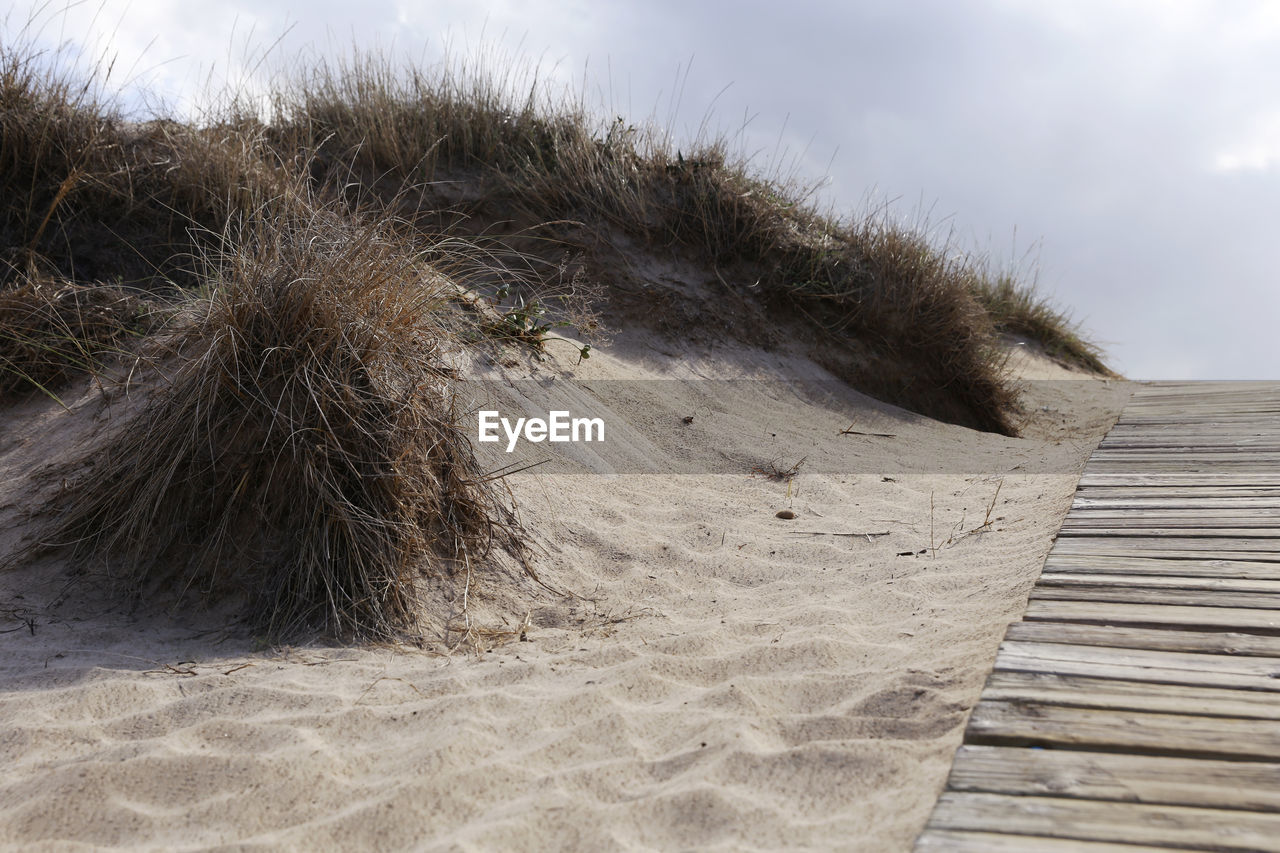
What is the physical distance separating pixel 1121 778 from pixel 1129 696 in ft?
1.20

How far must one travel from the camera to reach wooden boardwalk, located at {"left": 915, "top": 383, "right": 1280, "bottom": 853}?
1694 mm

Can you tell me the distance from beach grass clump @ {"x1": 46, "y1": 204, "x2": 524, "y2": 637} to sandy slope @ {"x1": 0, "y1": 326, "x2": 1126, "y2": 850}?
233 millimetres

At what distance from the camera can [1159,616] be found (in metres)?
2.63

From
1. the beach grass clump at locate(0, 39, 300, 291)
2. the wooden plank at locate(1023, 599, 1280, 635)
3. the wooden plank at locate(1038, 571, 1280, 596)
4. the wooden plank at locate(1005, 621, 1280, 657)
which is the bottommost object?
the wooden plank at locate(1005, 621, 1280, 657)

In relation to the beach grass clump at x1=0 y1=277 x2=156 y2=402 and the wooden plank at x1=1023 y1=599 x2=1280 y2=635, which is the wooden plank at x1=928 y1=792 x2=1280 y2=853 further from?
the beach grass clump at x1=0 y1=277 x2=156 y2=402

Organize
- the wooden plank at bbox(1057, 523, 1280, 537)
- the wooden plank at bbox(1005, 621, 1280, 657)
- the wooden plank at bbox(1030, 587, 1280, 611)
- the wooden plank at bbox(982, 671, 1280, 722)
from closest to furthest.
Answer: the wooden plank at bbox(982, 671, 1280, 722)
the wooden plank at bbox(1005, 621, 1280, 657)
the wooden plank at bbox(1030, 587, 1280, 611)
the wooden plank at bbox(1057, 523, 1280, 537)

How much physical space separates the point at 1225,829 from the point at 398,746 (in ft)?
5.88

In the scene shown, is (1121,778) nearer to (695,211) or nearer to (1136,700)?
(1136,700)

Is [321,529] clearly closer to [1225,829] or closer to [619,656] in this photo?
[619,656]

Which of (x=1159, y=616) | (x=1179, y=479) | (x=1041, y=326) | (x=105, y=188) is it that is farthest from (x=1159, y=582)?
(x=1041, y=326)

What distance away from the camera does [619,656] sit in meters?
2.87

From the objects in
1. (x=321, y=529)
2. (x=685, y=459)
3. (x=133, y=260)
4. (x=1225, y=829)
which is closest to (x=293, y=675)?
(x=321, y=529)

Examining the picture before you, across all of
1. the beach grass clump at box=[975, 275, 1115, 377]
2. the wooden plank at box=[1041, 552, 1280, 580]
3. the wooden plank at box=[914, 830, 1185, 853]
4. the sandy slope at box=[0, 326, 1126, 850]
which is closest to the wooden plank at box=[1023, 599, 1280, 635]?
the sandy slope at box=[0, 326, 1126, 850]

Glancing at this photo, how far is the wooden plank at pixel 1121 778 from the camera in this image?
1758 millimetres
